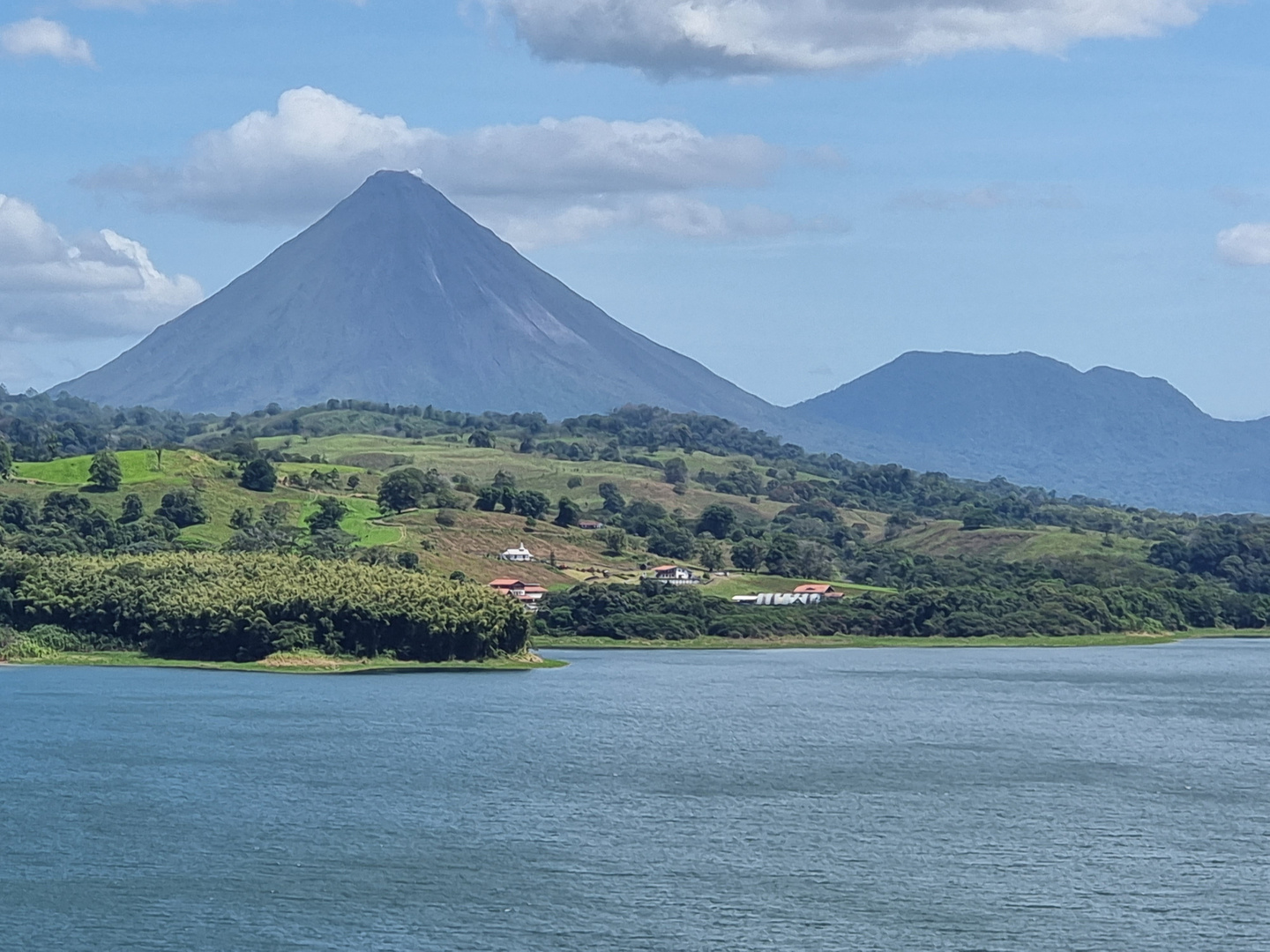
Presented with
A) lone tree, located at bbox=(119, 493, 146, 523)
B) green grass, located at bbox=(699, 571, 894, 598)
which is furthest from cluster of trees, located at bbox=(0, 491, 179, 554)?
green grass, located at bbox=(699, 571, 894, 598)

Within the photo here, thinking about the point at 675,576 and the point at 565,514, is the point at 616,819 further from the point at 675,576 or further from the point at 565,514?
the point at 565,514

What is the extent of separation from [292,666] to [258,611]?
11.4ft

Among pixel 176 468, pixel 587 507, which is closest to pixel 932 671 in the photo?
pixel 176 468

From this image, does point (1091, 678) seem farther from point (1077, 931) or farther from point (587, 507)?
point (587, 507)

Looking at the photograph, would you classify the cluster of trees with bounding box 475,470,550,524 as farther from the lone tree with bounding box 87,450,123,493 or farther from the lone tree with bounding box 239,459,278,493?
the lone tree with bounding box 87,450,123,493

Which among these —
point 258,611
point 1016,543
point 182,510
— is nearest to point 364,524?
point 182,510

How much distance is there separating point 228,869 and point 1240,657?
294 feet

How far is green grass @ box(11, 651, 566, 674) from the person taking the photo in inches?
3509

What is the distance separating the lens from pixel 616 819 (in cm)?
4850

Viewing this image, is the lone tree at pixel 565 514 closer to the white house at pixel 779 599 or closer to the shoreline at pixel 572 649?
the white house at pixel 779 599

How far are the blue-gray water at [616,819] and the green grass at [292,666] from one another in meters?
5.71

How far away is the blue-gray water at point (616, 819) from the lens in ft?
122

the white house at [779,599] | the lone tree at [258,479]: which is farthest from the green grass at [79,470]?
the white house at [779,599]

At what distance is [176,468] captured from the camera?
150 m
